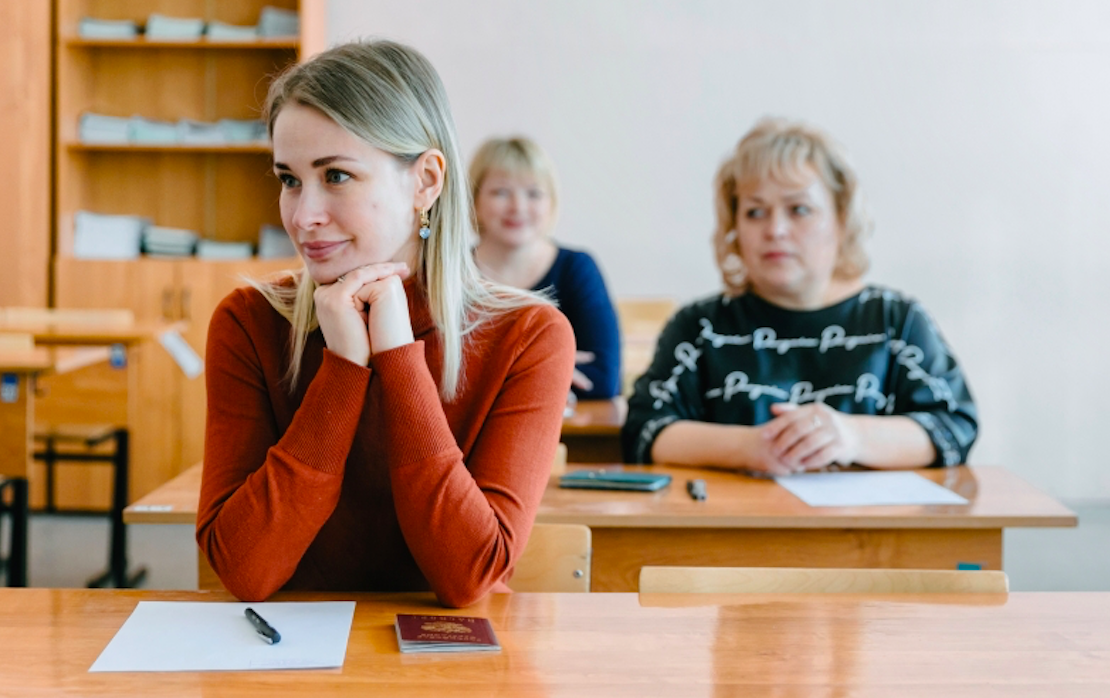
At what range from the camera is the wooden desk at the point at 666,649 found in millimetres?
1028

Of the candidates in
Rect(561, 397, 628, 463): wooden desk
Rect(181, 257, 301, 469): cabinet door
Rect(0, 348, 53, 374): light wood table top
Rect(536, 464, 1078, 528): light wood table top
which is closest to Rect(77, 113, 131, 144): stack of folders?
Rect(181, 257, 301, 469): cabinet door

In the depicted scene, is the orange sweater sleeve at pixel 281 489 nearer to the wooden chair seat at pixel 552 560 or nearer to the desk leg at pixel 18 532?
the wooden chair seat at pixel 552 560

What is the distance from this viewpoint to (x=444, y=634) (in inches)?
44.9

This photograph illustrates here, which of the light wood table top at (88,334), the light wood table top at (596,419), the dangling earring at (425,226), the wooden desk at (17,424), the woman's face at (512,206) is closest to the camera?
the dangling earring at (425,226)

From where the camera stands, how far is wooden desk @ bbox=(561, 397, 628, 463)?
2.80 meters

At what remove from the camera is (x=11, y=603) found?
49.3 inches

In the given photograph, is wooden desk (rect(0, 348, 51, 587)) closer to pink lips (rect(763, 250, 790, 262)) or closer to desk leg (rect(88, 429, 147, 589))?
desk leg (rect(88, 429, 147, 589))

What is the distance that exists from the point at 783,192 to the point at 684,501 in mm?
744

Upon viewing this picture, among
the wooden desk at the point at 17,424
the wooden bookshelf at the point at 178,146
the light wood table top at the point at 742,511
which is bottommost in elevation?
the wooden desk at the point at 17,424

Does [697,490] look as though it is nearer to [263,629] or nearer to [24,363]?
[263,629]

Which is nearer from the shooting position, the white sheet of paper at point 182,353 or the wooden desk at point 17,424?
the wooden desk at point 17,424

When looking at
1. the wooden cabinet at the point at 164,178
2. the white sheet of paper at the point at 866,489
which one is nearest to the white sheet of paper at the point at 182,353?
the wooden cabinet at the point at 164,178

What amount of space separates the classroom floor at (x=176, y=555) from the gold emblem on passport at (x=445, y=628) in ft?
8.51

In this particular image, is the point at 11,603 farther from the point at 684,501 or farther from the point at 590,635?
the point at 684,501
